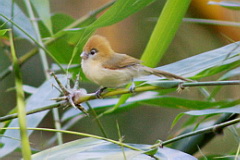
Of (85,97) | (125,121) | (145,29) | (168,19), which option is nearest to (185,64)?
(168,19)

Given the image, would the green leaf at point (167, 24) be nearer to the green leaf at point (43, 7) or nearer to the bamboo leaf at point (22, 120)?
the green leaf at point (43, 7)

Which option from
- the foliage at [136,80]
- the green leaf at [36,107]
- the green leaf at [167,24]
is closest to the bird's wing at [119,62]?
the foliage at [136,80]

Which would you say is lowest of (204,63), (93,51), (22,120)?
(22,120)

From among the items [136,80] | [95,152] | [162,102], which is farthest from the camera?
[162,102]

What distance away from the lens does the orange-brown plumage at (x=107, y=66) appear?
4.79 feet

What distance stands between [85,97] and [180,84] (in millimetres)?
185

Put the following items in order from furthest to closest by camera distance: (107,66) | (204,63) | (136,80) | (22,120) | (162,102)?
(107,66), (162,102), (136,80), (204,63), (22,120)

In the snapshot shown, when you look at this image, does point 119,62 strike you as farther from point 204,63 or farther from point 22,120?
point 22,120

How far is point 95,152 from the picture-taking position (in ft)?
2.56

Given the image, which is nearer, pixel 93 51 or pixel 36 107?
pixel 36 107

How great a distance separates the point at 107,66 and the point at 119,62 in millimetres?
48

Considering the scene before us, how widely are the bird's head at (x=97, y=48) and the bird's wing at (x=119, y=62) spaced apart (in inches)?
2.5

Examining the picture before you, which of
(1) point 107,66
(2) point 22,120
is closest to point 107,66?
(1) point 107,66

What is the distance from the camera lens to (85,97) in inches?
33.7
